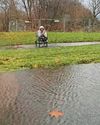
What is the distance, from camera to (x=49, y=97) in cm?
793

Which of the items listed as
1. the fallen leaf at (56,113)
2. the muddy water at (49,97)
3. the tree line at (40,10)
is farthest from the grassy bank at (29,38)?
the fallen leaf at (56,113)

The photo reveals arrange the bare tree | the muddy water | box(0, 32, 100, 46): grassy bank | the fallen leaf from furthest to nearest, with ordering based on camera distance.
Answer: the bare tree < box(0, 32, 100, 46): grassy bank < the fallen leaf < the muddy water

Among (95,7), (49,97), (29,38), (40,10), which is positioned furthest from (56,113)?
(95,7)

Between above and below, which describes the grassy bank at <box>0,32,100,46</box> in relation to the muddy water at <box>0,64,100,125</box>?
above

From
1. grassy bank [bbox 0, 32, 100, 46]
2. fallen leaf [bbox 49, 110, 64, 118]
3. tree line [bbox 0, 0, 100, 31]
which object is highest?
tree line [bbox 0, 0, 100, 31]

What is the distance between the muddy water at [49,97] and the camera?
638 cm

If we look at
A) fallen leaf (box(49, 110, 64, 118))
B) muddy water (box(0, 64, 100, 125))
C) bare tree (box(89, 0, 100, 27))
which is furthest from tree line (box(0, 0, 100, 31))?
fallen leaf (box(49, 110, 64, 118))

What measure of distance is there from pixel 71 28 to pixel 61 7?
4773 mm

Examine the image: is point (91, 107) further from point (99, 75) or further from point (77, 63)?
point (77, 63)

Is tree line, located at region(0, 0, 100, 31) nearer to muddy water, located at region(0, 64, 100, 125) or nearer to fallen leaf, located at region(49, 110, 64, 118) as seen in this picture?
muddy water, located at region(0, 64, 100, 125)

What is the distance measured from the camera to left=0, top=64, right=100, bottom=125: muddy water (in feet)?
20.9

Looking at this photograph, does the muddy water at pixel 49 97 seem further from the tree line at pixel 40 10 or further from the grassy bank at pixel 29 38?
the tree line at pixel 40 10

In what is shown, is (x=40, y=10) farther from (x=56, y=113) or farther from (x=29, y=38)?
(x=56, y=113)

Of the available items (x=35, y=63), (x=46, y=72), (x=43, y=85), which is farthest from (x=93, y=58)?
(x=43, y=85)
